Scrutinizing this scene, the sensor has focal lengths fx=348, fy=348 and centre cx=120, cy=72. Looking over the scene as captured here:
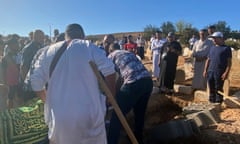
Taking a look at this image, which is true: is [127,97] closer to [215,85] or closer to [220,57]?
[220,57]

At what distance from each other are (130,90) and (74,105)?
181 cm

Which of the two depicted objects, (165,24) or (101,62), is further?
(165,24)

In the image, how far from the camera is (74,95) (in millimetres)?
2801

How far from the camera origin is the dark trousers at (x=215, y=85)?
6500 millimetres

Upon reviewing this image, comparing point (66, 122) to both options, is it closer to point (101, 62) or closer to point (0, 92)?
point (101, 62)

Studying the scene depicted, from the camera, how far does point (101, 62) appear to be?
2.97 m

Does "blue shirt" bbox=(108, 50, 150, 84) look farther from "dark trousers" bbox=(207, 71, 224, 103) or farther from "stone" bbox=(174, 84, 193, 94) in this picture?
"stone" bbox=(174, 84, 193, 94)

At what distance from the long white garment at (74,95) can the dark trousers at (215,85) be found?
13.2 feet

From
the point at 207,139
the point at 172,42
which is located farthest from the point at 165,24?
the point at 207,139

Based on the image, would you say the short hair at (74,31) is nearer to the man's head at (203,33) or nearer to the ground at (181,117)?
the ground at (181,117)

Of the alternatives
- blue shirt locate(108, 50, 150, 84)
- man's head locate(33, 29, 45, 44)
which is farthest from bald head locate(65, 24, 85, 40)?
man's head locate(33, 29, 45, 44)

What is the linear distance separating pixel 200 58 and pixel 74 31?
5.32 metres

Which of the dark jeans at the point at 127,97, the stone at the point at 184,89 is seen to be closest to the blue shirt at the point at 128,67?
the dark jeans at the point at 127,97

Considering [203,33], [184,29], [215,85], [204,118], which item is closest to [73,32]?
[204,118]
